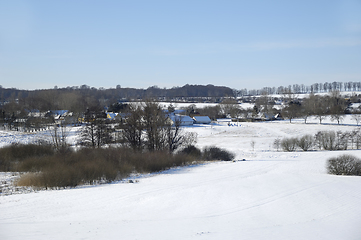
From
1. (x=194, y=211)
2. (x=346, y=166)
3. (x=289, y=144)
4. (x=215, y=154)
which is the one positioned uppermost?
(x=194, y=211)

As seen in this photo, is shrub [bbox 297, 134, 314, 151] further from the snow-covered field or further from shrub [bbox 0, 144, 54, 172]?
shrub [bbox 0, 144, 54, 172]

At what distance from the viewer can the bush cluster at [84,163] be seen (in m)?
18.0

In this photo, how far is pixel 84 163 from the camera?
21.3m

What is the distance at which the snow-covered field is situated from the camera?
966 centimetres

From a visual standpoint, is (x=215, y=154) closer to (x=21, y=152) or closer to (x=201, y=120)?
(x=21, y=152)

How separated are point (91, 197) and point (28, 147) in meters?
21.0

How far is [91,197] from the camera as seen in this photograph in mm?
14148

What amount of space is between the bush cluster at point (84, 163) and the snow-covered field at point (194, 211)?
3157 millimetres

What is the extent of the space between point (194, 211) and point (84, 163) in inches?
470

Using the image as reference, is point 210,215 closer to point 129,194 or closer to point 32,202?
point 129,194

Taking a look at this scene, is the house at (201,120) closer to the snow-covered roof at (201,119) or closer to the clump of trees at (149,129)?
the snow-covered roof at (201,119)

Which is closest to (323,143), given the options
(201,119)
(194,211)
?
(194,211)

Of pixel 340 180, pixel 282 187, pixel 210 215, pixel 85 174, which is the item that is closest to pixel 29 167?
pixel 85 174

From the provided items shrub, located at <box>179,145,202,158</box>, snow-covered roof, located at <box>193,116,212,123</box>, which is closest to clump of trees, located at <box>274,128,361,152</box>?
shrub, located at <box>179,145,202,158</box>
